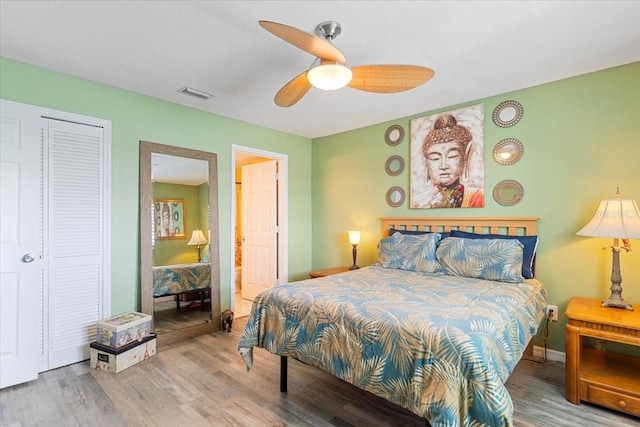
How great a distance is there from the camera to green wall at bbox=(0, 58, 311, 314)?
270 cm

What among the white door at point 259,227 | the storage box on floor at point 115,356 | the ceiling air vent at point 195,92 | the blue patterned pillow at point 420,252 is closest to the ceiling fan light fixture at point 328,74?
the ceiling air vent at point 195,92

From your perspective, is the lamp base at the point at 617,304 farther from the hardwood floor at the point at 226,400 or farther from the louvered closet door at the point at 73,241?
the louvered closet door at the point at 73,241

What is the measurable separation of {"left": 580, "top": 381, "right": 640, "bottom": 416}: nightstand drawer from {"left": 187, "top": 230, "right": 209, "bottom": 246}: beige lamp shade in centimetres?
360

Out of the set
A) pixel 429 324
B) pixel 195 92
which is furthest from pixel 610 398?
pixel 195 92

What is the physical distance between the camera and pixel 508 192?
10.4 ft

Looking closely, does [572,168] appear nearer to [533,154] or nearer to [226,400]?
[533,154]

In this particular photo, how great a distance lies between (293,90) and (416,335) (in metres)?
1.82

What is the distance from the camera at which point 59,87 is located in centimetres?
278

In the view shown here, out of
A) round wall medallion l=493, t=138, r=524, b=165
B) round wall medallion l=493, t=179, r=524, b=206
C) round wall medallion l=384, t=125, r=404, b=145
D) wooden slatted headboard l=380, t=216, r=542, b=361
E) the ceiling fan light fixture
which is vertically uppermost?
round wall medallion l=384, t=125, r=404, b=145

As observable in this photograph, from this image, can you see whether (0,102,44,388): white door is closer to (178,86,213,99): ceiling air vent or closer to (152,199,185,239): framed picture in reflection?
(152,199,185,239): framed picture in reflection

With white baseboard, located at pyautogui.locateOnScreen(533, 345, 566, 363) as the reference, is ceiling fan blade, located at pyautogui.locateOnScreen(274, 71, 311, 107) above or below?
above

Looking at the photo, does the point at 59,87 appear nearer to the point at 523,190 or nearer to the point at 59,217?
the point at 59,217

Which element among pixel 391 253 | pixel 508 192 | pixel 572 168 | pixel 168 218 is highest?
pixel 572 168

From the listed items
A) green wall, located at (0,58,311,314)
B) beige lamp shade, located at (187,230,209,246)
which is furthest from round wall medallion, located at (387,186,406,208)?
beige lamp shade, located at (187,230,209,246)
